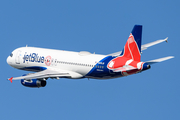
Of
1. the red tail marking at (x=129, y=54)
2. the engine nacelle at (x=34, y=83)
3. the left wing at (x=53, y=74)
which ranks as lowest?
the engine nacelle at (x=34, y=83)

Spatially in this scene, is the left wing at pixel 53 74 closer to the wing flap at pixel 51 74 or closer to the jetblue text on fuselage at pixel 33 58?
the wing flap at pixel 51 74

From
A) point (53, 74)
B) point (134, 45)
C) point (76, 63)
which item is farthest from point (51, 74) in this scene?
point (134, 45)

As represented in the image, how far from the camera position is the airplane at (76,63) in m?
65.6

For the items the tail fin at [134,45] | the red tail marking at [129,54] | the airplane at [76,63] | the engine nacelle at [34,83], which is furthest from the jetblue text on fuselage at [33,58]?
the tail fin at [134,45]

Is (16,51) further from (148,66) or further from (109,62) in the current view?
(148,66)

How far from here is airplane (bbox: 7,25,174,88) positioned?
6556 centimetres

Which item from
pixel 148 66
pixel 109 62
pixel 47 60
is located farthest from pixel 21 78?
pixel 148 66

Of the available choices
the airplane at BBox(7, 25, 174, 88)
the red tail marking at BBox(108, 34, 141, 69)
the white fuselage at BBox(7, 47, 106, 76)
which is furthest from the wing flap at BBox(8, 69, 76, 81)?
the red tail marking at BBox(108, 34, 141, 69)

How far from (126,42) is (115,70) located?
429 centimetres

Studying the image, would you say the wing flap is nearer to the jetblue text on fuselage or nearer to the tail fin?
the jetblue text on fuselage

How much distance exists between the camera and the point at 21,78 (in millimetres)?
67375

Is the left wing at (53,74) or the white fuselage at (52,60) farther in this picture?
the white fuselage at (52,60)

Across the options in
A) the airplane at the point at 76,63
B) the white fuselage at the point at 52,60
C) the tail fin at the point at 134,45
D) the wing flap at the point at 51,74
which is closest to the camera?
the tail fin at the point at 134,45

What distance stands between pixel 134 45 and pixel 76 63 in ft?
32.1
